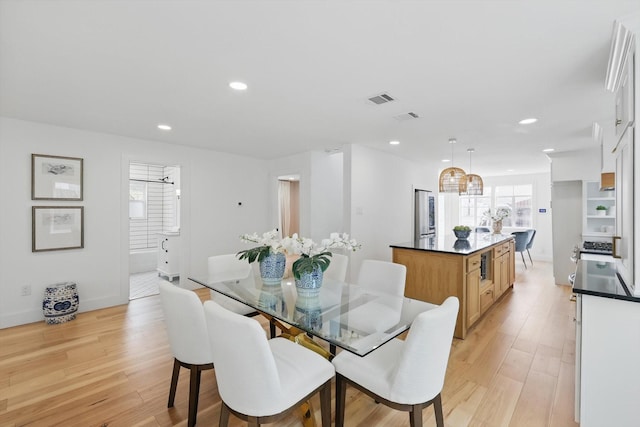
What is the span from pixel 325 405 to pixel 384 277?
116 centimetres

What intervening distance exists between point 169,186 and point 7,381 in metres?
5.14

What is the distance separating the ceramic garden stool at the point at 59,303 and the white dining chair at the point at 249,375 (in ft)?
10.8

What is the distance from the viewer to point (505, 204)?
8625mm

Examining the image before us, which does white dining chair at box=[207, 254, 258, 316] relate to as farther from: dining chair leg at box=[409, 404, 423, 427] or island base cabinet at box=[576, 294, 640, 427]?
island base cabinet at box=[576, 294, 640, 427]

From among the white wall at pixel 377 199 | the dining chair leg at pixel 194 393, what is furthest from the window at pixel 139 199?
the dining chair leg at pixel 194 393

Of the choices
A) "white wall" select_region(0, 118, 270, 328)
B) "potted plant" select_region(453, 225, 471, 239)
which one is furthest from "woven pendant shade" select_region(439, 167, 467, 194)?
"white wall" select_region(0, 118, 270, 328)

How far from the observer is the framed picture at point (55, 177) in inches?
137

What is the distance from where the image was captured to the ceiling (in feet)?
5.11

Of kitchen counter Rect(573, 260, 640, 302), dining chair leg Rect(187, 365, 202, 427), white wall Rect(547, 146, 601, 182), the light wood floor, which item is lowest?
the light wood floor

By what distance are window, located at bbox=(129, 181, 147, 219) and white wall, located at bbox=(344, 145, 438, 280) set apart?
5.00 meters

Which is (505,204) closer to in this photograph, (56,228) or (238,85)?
(238,85)

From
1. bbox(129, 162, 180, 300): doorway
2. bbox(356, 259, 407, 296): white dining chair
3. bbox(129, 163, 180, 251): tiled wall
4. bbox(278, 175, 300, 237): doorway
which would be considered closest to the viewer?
bbox(356, 259, 407, 296): white dining chair

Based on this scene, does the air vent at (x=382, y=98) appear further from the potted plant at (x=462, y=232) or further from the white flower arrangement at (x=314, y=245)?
the potted plant at (x=462, y=232)

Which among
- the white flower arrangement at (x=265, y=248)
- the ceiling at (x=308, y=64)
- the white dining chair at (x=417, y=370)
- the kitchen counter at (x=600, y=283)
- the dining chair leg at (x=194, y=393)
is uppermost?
the ceiling at (x=308, y=64)
